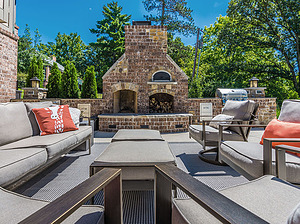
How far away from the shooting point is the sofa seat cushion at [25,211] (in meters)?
0.77

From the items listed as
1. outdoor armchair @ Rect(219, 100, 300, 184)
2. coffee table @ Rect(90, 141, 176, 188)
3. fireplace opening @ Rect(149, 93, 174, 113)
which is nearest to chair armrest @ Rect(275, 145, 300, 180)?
outdoor armchair @ Rect(219, 100, 300, 184)

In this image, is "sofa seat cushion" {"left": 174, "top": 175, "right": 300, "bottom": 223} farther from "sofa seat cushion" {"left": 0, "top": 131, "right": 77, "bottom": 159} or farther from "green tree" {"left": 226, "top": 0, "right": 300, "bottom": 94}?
"green tree" {"left": 226, "top": 0, "right": 300, "bottom": 94}

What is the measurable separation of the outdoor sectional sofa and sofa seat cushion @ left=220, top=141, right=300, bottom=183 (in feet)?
6.19

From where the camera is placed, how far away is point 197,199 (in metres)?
0.62

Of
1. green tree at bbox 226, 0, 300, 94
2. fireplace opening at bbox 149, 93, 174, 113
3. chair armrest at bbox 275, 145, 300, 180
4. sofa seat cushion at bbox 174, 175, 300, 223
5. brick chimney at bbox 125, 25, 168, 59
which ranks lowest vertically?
sofa seat cushion at bbox 174, 175, 300, 223

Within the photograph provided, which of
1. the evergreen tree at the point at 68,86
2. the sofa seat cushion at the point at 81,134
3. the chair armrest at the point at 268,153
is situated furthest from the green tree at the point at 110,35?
the chair armrest at the point at 268,153

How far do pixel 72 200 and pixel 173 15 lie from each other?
12.2 metres

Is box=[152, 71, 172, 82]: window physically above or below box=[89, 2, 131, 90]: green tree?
below

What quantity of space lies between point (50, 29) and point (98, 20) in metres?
15.0

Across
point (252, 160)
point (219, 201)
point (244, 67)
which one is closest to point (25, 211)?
point (219, 201)

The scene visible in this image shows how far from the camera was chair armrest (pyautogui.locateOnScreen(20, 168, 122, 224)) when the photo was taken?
0.51 meters

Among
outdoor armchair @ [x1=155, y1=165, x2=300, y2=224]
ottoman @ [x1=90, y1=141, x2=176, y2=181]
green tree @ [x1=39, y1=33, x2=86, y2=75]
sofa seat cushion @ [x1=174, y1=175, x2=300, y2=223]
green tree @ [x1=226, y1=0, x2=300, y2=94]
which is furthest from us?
green tree @ [x1=39, y1=33, x2=86, y2=75]

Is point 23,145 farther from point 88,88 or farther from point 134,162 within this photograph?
point 88,88

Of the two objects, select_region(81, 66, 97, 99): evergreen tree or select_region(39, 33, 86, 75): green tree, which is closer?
select_region(81, 66, 97, 99): evergreen tree
